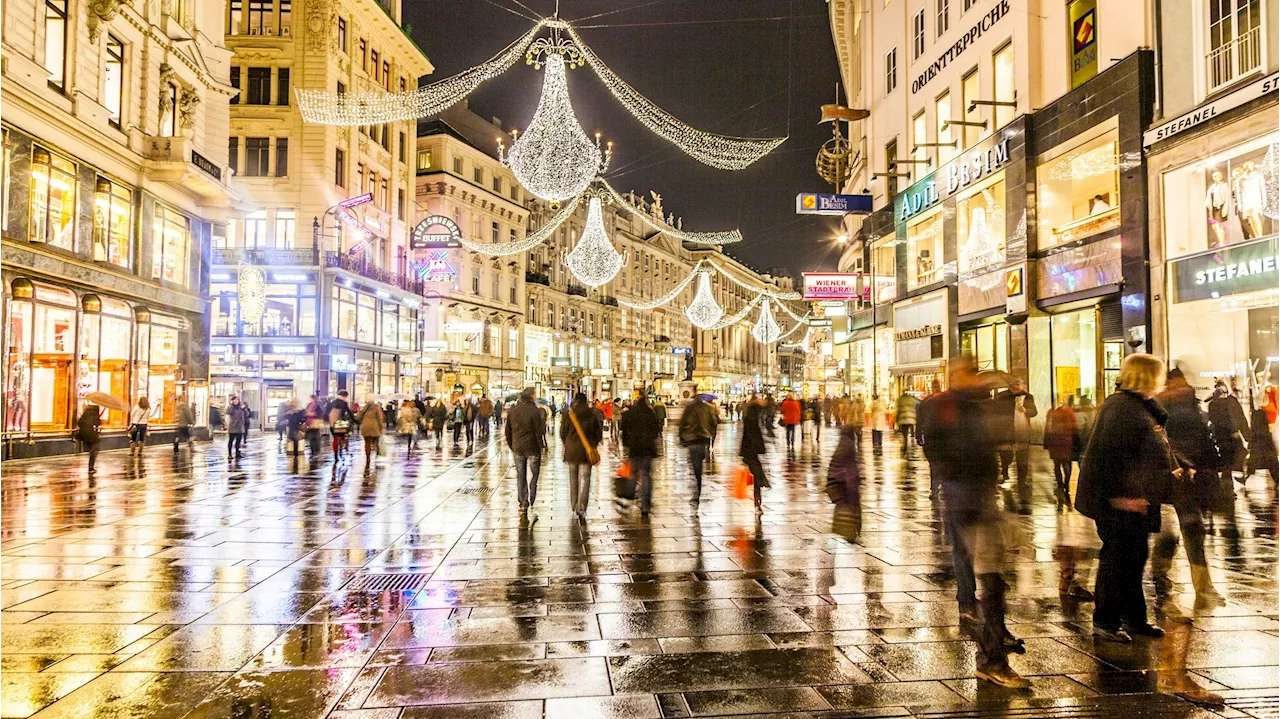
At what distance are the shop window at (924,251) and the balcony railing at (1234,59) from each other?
1171 cm

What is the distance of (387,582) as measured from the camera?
7.32 m

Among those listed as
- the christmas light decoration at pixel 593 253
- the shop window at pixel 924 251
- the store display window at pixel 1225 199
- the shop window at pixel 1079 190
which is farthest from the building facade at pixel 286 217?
the store display window at pixel 1225 199

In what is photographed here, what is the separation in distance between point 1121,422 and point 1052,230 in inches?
730

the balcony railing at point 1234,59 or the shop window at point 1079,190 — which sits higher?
the balcony railing at point 1234,59

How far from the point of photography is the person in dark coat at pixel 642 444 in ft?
37.5

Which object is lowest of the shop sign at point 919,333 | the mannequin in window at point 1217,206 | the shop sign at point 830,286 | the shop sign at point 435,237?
the shop sign at point 919,333

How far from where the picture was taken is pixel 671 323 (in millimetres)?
102500

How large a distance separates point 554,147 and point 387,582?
48.5 feet

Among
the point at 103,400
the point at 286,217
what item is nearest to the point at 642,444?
the point at 103,400

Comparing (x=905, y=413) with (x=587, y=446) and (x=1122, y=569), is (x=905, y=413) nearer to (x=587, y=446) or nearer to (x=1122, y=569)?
(x=587, y=446)

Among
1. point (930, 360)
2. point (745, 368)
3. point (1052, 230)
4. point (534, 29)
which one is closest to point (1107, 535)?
point (534, 29)

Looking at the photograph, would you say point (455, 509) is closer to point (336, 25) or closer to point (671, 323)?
point (336, 25)

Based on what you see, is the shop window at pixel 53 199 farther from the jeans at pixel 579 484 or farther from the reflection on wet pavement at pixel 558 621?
the jeans at pixel 579 484

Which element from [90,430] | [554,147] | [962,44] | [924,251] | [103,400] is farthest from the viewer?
[924,251]
